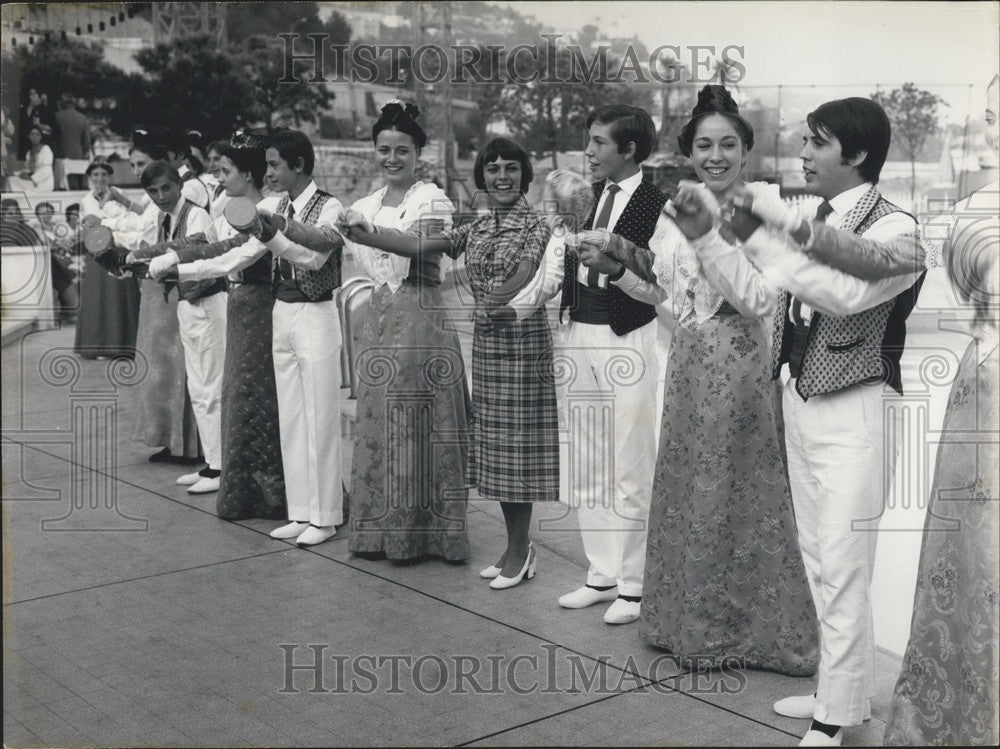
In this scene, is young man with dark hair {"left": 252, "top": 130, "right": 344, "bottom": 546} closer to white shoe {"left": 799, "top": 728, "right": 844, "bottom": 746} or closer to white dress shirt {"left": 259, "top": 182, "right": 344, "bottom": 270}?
white dress shirt {"left": 259, "top": 182, "right": 344, "bottom": 270}

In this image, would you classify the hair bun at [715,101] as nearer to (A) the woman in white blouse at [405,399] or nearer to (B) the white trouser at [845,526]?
(B) the white trouser at [845,526]

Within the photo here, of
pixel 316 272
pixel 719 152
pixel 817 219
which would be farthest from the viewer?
pixel 316 272

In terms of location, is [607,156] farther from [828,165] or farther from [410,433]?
[410,433]

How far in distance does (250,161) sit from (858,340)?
3071mm

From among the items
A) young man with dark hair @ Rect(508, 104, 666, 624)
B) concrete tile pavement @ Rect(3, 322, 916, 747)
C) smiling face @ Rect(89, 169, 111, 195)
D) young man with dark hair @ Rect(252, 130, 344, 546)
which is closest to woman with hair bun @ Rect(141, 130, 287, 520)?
concrete tile pavement @ Rect(3, 322, 916, 747)

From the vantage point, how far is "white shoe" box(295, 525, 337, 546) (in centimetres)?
516

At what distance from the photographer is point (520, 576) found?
4.59 metres

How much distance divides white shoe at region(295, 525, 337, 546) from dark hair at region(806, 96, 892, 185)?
2.99 meters

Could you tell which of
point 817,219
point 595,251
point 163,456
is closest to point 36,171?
point 163,456

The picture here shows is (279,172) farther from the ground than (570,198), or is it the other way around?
(279,172)

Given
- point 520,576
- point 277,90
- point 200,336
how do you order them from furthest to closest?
point 277,90 → point 200,336 → point 520,576

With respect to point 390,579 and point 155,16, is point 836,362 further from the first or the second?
point 155,16

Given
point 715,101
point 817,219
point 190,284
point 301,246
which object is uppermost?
point 715,101

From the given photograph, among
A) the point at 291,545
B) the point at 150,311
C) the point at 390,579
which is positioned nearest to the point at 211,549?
the point at 291,545
